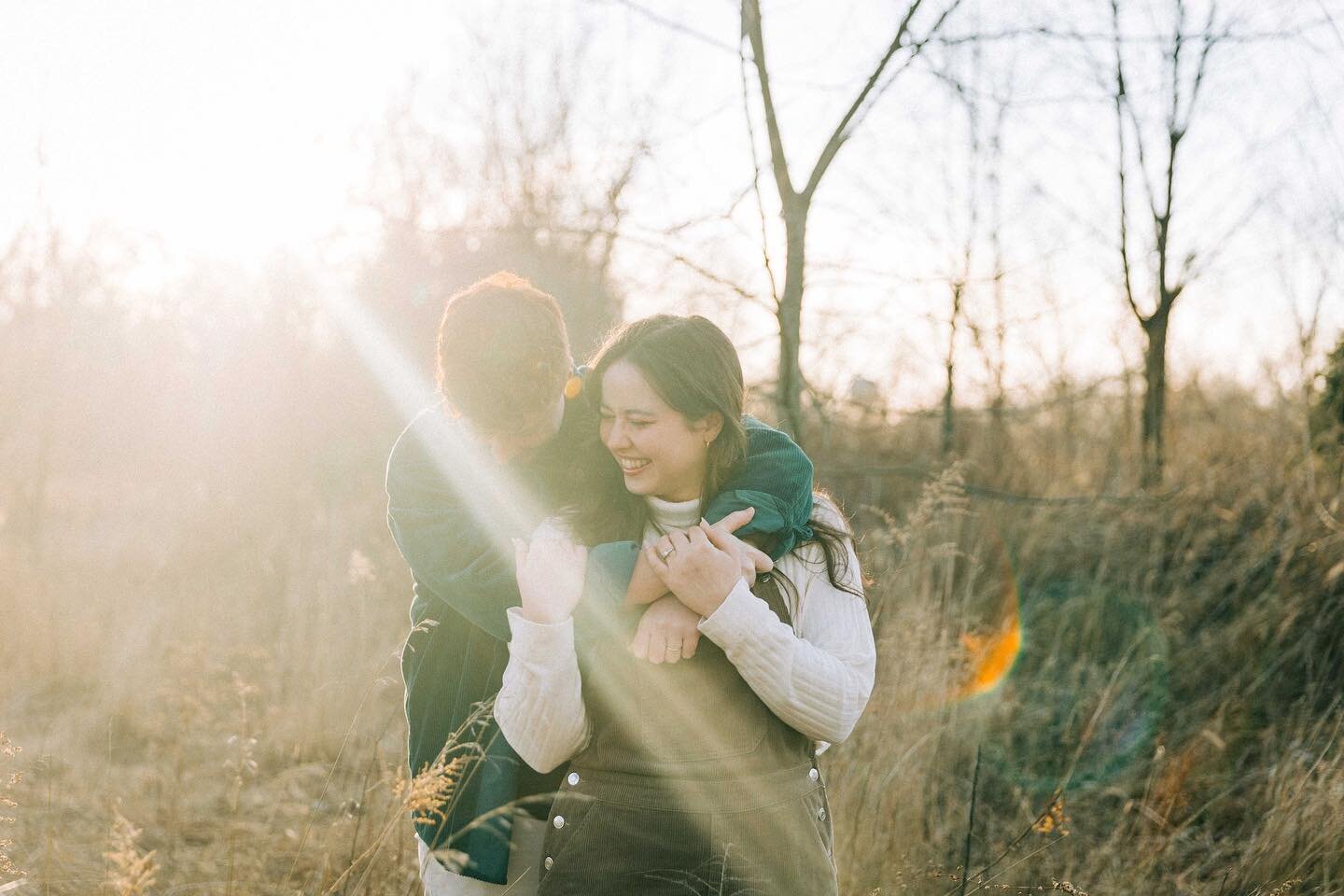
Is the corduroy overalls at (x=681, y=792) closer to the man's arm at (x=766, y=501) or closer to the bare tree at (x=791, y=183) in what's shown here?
the man's arm at (x=766, y=501)

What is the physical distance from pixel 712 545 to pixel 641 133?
1.96 meters

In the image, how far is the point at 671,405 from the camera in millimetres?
1972

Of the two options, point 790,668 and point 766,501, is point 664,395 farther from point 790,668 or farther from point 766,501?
point 790,668

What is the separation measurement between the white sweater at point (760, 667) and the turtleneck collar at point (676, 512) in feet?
0.89

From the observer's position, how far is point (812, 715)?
1723 millimetres

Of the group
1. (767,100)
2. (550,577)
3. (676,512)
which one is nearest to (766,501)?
(676,512)

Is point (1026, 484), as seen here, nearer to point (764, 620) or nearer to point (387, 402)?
point (764, 620)

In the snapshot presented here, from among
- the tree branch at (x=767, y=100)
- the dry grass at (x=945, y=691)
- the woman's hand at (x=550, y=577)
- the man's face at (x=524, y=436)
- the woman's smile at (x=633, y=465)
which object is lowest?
the dry grass at (x=945, y=691)

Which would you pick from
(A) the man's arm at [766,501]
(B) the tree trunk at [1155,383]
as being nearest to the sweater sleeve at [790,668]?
(A) the man's arm at [766,501]

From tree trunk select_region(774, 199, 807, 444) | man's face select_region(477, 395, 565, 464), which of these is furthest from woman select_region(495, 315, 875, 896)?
tree trunk select_region(774, 199, 807, 444)

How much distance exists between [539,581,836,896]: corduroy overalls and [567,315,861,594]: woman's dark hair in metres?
0.29

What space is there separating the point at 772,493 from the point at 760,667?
1.36ft

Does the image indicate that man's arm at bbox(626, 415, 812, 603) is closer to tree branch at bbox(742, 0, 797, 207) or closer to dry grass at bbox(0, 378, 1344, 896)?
dry grass at bbox(0, 378, 1344, 896)

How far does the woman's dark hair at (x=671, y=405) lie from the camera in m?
1.97
